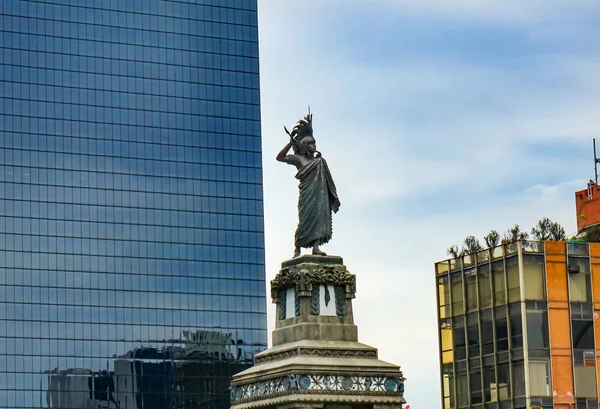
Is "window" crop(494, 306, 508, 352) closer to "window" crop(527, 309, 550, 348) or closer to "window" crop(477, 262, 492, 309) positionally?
"window" crop(477, 262, 492, 309)

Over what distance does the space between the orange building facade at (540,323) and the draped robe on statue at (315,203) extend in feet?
103

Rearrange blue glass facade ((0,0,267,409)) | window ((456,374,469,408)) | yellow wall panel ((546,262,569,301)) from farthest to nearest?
blue glass facade ((0,0,267,409)), window ((456,374,469,408)), yellow wall panel ((546,262,569,301))

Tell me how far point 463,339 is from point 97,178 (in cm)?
10127

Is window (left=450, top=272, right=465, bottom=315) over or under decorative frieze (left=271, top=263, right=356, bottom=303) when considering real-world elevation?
over

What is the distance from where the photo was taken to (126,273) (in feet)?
566

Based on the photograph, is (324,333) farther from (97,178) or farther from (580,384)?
(97,178)

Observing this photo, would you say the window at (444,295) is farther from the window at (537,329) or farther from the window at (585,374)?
the window at (585,374)

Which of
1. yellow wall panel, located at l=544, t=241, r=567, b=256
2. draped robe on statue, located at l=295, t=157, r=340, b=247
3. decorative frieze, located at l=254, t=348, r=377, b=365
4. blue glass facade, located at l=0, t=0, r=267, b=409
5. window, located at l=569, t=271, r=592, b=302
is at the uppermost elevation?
blue glass facade, located at l=0, t=0, r=267, b=409

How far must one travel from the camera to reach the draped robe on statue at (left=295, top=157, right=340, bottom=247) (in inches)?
1674

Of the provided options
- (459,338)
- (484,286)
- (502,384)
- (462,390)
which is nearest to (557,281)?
(484,286)

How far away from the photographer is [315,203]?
140 feet

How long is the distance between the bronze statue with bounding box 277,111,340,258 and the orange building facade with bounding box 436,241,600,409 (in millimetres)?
31208

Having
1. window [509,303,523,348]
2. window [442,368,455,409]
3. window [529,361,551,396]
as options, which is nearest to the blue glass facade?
window [442,368,455,409]

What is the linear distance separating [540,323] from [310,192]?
3336 centimetres
